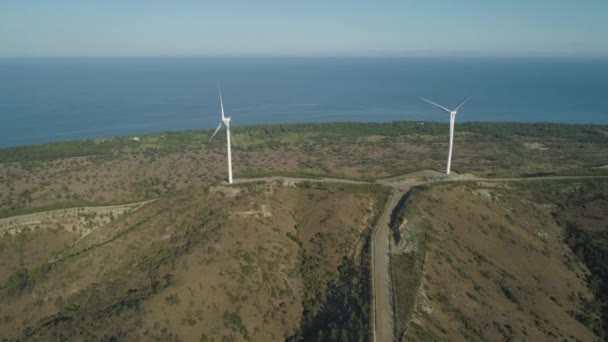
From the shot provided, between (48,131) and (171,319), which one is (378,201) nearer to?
(171,319)

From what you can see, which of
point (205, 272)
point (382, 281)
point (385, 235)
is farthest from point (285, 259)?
point (385, 235)

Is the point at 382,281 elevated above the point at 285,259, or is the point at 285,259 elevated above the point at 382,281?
the point at 382,281

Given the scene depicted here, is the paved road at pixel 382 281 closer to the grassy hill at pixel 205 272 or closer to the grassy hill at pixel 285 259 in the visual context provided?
the grassy hill at pixel 285 259

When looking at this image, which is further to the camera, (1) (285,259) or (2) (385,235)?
(2) (385,235)

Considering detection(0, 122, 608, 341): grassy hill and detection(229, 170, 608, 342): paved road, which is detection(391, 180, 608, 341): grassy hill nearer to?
detection(0, 122, 608, 341): grassy hill

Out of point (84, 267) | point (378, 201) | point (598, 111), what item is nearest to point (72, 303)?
point (84, 267)

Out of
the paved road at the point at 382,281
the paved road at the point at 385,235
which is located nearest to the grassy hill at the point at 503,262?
the paved road at the point at 382,281

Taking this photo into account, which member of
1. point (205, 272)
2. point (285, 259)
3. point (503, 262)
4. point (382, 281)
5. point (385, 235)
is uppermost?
point (385, 235)

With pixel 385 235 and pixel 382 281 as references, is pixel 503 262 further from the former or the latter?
pixel 382 281
